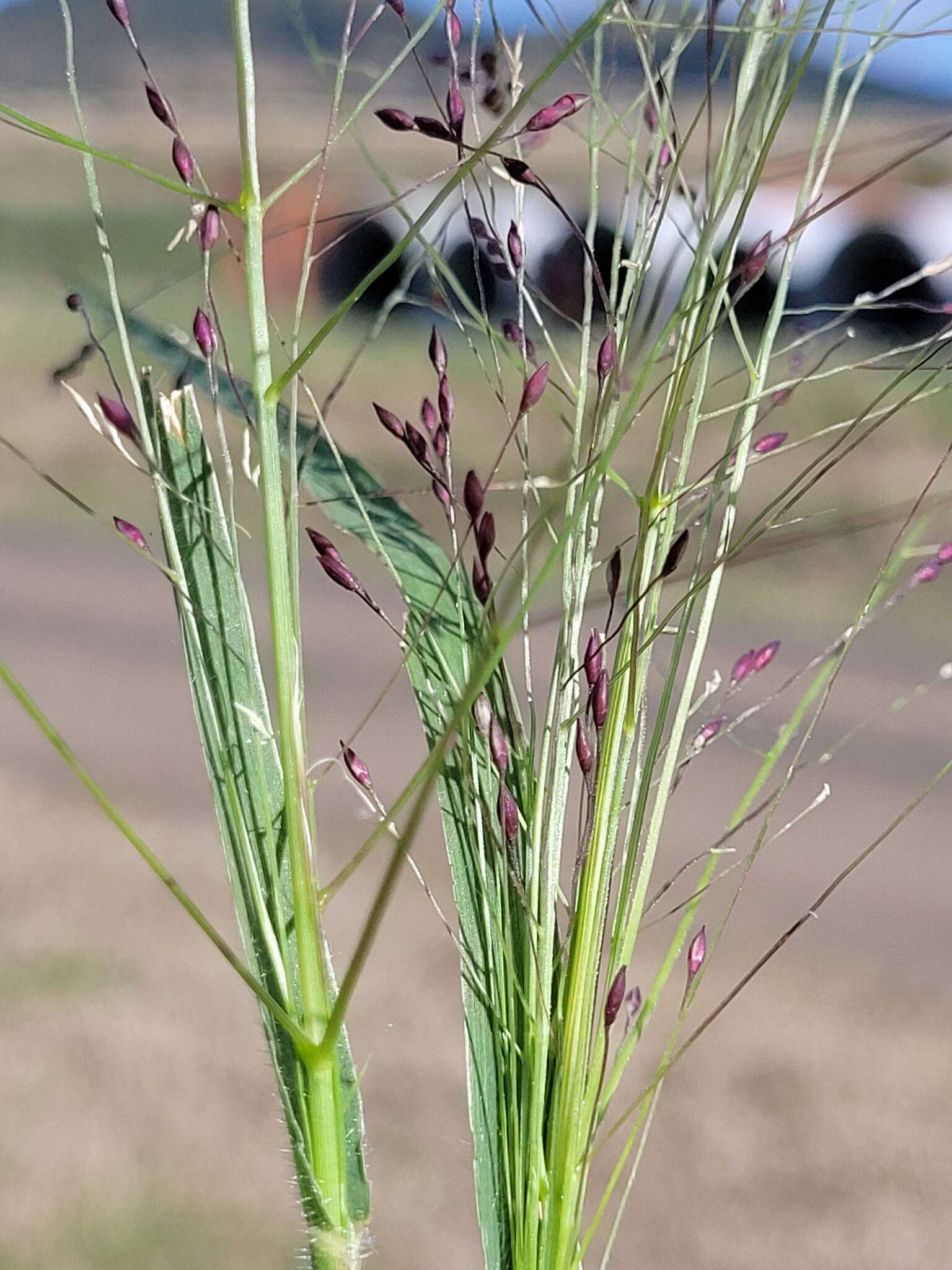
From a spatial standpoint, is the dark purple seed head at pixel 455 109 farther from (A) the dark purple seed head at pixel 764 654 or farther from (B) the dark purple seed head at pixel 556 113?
(A) the dark purple seed head at pixel 764 654

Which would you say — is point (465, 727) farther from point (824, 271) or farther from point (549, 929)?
point (824, 271)

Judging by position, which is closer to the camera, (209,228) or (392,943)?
(209,228)

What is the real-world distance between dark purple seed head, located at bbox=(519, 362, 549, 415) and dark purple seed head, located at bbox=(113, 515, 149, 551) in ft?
0.29

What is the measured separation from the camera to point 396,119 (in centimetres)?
26

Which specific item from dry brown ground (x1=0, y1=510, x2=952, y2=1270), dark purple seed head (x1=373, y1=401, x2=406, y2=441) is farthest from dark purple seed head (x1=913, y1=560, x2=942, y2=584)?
dry brown ground (x1=0, y1=510, x2=952, y2=1270)

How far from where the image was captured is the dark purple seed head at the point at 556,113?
256 mm

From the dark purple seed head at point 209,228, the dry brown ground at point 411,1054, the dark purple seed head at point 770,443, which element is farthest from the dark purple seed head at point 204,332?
the dry brown ground at point 411,1054

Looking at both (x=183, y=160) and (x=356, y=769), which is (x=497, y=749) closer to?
(x=356, y=769)

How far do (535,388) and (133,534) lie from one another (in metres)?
0.10

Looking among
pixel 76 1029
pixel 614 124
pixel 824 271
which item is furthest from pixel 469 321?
pixel 824 271

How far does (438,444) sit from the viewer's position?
0.27 meters

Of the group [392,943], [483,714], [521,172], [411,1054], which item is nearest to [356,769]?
[483,714]

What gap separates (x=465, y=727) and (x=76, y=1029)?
5.10ft

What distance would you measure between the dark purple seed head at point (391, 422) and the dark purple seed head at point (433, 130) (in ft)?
0.18
